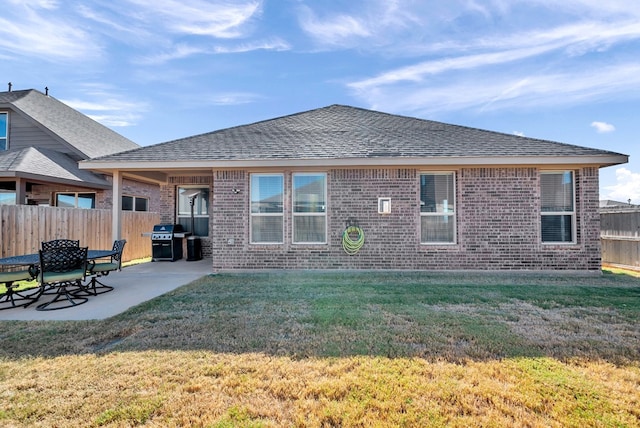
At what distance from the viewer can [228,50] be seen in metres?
10.3

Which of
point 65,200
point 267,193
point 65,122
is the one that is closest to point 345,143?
point 267,193

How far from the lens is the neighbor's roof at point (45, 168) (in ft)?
31.2

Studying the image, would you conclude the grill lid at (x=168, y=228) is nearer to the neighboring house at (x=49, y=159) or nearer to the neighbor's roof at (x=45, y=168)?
the neighboring house at (x=49, y=159)

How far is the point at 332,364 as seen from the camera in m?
2.94

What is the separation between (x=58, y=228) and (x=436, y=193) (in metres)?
11.1

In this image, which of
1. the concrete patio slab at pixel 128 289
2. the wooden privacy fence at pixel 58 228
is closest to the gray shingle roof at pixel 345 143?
the wooden privacy fence at pixel 58 228

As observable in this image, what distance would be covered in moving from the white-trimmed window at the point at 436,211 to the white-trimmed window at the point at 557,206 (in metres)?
2.31

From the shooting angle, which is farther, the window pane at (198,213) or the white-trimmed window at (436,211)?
the window pane at (198,213)

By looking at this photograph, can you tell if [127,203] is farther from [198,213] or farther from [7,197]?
[198,213]

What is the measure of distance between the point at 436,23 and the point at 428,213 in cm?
620

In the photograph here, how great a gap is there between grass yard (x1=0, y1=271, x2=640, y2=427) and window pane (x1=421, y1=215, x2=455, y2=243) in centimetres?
264

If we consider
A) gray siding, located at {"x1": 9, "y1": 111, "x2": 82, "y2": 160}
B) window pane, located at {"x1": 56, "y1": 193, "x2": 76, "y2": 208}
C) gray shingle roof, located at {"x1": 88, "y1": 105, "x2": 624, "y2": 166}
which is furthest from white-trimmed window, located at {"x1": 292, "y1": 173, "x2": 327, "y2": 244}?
gray siding, located at {"x1": 9, "y1": 111, "x2": 82, "y2": 160}

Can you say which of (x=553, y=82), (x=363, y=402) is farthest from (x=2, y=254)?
(x=553, y=82)

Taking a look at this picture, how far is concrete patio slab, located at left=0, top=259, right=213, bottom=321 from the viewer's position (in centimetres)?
458
